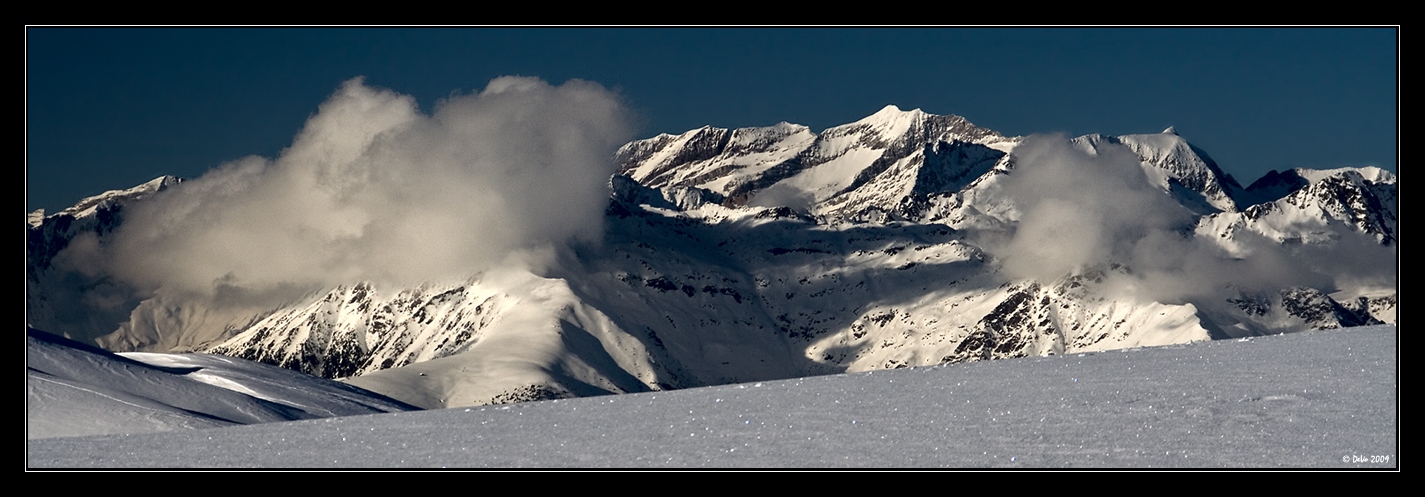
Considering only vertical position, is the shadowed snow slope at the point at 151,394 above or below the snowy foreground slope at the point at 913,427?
below

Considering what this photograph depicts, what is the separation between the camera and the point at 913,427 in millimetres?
22406

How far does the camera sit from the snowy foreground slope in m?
20.8

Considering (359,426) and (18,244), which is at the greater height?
(18,244)

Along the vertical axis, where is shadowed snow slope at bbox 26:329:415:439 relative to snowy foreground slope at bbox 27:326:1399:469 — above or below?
below

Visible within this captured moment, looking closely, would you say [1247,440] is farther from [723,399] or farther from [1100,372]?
[723,399]

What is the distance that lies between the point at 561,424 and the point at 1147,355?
10308 millimetres

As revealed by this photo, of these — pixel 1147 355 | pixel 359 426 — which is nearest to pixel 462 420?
pixel 359 426

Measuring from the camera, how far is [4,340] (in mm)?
25828

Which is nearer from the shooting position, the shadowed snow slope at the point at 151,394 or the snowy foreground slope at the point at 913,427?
the snowy foreground slope at the point at 913,427

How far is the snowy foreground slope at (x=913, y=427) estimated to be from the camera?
20.8 m

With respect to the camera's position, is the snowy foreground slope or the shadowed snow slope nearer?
the snowy foreground slope
